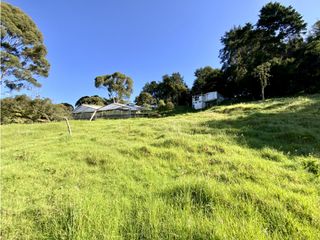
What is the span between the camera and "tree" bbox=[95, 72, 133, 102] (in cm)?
5340

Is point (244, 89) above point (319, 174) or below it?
above

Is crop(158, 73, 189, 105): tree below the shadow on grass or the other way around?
the other way around

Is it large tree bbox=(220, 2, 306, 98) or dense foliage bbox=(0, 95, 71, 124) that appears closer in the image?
dense foliage bbox=(0, 95, 71, 124)

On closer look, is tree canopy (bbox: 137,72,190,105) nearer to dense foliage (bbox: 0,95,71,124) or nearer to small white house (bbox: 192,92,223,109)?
small white house (bbox: 192,92,223,109)

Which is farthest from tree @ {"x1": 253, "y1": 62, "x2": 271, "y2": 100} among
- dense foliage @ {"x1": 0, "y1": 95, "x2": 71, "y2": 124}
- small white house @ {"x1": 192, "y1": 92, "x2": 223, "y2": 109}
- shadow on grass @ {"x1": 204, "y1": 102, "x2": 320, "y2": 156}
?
dense foliage @ {"x1": 0, "y1": 95, "x2": 71, "y2": 124}

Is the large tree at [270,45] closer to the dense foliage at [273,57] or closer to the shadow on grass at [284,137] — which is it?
the dense foliage at [273,57]

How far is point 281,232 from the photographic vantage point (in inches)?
93.4

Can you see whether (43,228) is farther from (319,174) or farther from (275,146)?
(275,146)

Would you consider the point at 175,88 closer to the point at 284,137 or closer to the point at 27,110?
the point at 27,110

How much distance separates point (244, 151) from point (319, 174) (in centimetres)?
204

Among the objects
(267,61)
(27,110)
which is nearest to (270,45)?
(267,61)

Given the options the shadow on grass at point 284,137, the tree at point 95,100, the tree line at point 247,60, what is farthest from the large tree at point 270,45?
the tree at point 95,100

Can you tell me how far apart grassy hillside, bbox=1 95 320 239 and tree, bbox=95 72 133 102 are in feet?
158

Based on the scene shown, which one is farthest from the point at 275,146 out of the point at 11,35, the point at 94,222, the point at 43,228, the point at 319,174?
the point at 11,35
